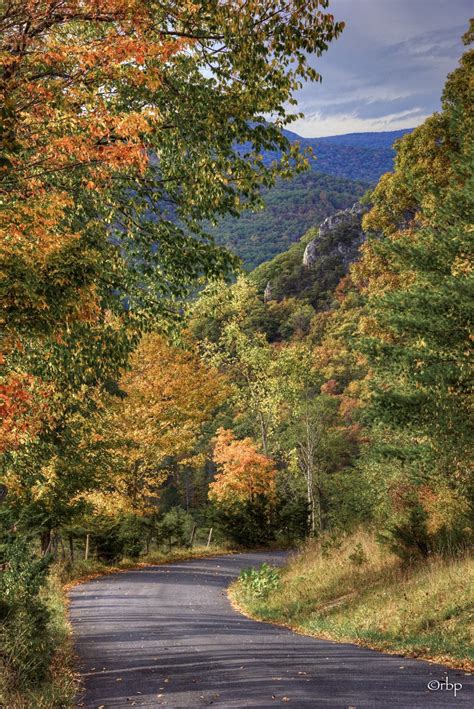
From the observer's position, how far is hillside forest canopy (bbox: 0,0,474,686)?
273 inches

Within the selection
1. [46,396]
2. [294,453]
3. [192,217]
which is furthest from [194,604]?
[294,453]

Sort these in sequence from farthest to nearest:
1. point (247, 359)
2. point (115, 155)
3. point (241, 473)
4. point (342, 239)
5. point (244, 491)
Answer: point (342, 239), point (247, 359), point (244, 491), point (241, 473), point (115, 155)

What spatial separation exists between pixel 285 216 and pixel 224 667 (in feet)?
492

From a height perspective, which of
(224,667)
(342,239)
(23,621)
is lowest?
(224,667)

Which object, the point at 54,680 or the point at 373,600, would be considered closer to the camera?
the point at 54,680

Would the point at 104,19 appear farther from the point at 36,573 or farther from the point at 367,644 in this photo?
the point at 367,644

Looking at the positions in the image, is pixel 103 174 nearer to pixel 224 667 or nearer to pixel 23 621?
pixel 23 621

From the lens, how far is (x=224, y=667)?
868 cm

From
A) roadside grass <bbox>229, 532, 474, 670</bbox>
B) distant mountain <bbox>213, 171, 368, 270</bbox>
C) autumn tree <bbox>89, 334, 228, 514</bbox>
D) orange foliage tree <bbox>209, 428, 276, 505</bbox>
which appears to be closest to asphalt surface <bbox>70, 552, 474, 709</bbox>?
roadside grass <bbox>229, 532, 474, 670</bbox>

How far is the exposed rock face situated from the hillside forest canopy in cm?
7460

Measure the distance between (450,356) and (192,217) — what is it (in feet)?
25.7

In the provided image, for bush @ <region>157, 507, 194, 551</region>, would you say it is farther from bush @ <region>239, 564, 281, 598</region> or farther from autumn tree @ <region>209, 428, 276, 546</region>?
bush @ <region>239, 564, 281, 598</region>

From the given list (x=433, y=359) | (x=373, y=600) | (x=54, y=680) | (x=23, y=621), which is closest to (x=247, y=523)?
(x=373, y=600)

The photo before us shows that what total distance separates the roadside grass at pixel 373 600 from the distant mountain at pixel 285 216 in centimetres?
10648
